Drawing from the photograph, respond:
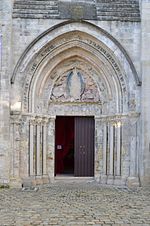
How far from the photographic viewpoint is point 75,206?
331 inches

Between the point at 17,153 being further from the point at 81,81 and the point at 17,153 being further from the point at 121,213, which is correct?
the point at 121,213

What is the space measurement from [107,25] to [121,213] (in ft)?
20.6

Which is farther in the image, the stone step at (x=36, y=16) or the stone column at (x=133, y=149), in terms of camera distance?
the stone column at (x=133, y=149)

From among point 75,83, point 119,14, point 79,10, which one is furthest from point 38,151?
point 119,14

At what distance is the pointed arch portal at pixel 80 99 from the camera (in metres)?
11.9

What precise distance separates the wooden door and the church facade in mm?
220

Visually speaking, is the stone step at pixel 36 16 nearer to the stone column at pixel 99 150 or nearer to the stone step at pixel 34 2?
the stone step at pixel 34 2

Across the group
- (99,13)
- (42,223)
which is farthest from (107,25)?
(42,223)

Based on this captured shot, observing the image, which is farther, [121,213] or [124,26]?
[124,26]

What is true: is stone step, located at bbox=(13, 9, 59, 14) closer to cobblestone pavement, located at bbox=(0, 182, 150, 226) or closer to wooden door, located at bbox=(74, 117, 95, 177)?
wooden door, located at bbox=(74, 117, 95, 177)

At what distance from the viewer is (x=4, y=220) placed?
6.99m

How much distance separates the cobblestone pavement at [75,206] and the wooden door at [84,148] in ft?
4.96

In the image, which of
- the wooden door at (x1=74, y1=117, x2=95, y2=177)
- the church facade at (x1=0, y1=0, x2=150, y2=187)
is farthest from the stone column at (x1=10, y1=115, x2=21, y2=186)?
the wooden door at (x1=74, y1=117, x2=95, y2=177)

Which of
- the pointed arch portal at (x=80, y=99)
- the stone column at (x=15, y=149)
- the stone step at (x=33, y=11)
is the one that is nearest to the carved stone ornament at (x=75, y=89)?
the pointed arch portal at (x=80, y=99)
